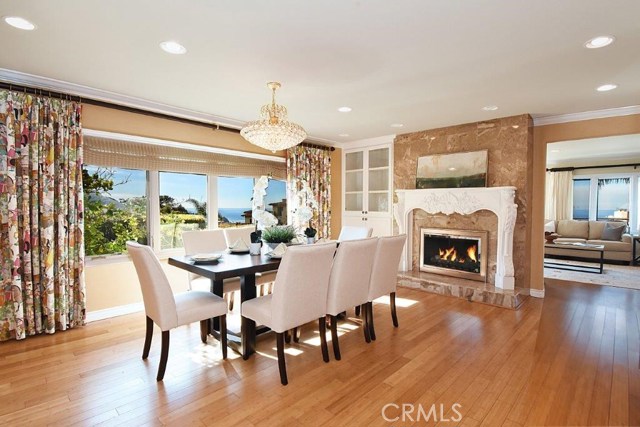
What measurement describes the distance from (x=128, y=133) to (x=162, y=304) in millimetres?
2399

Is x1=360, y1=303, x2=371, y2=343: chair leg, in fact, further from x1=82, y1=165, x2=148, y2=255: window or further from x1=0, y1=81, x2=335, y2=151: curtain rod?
x1=0, y1=81, x2=335, y2=151: curtain rod

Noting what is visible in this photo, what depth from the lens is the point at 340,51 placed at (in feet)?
8.32

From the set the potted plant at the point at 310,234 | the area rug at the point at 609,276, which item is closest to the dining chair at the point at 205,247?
the potted plant at the point at 310,234

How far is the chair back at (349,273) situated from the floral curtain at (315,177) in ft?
9.48

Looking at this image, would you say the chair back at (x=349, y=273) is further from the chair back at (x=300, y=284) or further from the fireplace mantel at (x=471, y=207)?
the fireplace mantel at (x=471, y=207)

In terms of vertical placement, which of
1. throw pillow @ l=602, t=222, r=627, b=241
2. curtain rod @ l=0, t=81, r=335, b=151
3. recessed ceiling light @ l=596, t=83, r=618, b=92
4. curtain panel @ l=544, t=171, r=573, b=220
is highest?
Result: recessed ceiling light @ l=596, t=83, r=618, b=92

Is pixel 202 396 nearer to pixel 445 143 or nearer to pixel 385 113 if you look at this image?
pixel 385 113

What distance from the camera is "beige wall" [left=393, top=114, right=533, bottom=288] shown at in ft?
14.4

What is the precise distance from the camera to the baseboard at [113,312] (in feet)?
11.8

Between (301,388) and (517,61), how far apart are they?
3092mm

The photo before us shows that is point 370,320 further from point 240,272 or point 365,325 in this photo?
point 240,272

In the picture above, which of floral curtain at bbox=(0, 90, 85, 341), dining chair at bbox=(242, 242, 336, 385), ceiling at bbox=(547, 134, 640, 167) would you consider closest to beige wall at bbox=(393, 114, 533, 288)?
ceiling at bbox=(547, 134, 640, 167)

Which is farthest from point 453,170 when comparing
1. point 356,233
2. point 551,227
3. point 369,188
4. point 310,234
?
point 551,227

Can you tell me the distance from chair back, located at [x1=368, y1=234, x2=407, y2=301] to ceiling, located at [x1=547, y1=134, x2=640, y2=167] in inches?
186
